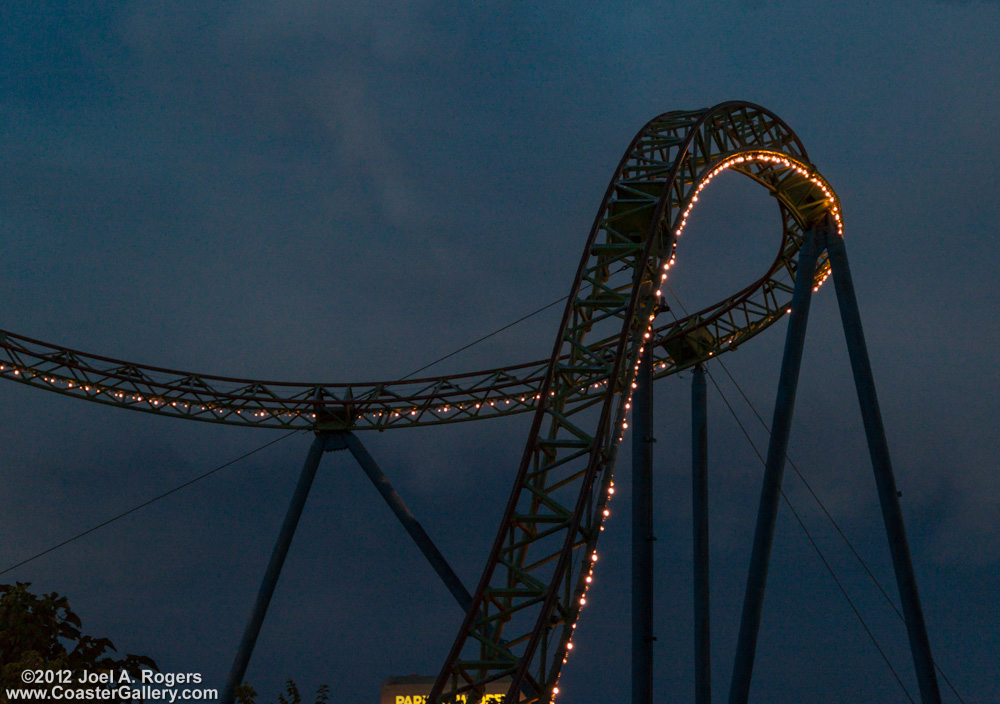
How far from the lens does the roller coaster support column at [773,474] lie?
1986 centimetres

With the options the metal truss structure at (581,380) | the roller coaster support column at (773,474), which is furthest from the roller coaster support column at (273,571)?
the roller coaster support column at (773,474)

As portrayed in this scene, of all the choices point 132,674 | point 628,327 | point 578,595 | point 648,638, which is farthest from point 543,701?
point 132,674

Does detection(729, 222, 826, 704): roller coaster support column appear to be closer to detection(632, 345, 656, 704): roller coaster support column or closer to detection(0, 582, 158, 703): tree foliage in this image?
A: detection(632, 345, 656, 704): roller coaster support column

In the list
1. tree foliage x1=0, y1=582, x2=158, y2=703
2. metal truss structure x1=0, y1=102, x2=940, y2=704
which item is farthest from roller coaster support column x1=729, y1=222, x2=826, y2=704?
tree foliage x1=0, y1=582, x2=158, y2=703

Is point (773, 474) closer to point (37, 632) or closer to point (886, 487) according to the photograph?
point (886, 487)

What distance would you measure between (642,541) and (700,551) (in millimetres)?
4986

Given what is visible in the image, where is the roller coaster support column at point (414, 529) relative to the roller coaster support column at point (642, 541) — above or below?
above

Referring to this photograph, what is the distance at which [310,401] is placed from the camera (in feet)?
95.1

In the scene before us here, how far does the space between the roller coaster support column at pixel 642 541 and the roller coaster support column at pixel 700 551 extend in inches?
126

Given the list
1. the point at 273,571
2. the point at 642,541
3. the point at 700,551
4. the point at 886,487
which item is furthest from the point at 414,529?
the point at 886,487

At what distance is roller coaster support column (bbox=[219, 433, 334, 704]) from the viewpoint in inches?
1072

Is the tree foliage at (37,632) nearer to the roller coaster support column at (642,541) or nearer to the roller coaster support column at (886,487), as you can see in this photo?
the roller coaster support column at (642,541)

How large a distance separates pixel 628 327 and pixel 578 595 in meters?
4.25

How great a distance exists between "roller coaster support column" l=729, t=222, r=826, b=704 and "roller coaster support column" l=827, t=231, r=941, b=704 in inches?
21.5
